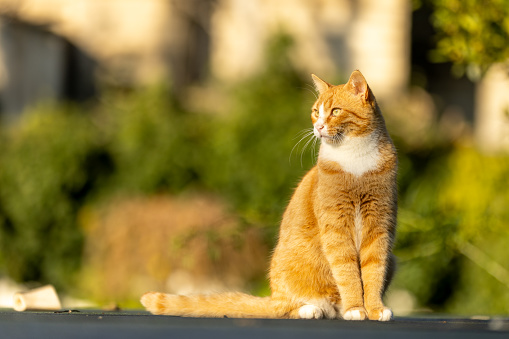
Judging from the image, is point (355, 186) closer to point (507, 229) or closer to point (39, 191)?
point (507, 229)

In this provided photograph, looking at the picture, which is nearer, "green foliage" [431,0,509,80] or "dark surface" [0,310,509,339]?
"dark surface" [0,310,509,339]

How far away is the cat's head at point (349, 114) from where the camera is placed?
2.93 meters

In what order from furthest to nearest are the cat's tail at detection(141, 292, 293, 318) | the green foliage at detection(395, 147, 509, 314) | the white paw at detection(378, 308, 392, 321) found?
the green foliage at detection(395, 147, 509, 314) → the cat's tail at detection(141, 292, 293, 318) → the white paw at detection(378, 308, 392, 321)

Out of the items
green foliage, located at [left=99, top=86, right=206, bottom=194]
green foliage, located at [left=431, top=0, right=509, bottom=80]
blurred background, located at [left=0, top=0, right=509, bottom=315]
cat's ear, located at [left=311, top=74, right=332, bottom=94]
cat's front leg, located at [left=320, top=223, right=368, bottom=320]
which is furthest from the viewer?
green foliage, located at [left=99, top=86, right=206, bottom=194]

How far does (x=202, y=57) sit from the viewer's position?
1048 cm

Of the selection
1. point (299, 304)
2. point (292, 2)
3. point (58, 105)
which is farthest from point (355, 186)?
point (292, 2)

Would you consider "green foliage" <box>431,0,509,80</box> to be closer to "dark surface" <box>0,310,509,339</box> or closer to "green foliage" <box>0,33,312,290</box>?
"dark surface" <box>0,310,509,339</box>

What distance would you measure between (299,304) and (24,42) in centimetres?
756

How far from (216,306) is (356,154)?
0.81m

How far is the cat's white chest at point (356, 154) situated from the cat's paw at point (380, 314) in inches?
20.4

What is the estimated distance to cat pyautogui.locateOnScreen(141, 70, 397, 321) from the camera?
2.79 meters

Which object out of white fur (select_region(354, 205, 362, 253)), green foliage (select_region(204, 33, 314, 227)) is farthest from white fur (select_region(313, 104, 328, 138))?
green foliage (select_region(204, 33, 314, 227))

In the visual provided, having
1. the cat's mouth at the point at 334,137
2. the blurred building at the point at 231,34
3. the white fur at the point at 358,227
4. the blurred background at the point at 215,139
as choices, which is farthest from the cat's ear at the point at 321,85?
the blurred building at the point at 231,34

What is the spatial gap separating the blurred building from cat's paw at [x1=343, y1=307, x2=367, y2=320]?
697 centimetres
